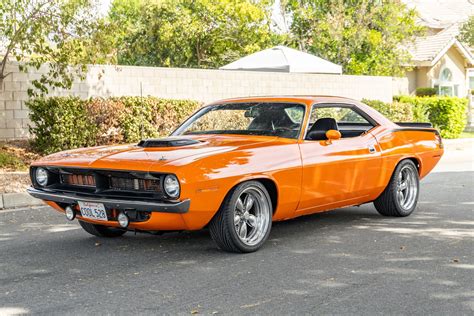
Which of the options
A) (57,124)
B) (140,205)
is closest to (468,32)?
(57,124)

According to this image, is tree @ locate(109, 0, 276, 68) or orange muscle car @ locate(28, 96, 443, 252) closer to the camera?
orange muscle car @ locate(28, 96, 443, 252)

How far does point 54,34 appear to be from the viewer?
14.5 m

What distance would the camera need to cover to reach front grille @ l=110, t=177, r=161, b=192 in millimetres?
6238

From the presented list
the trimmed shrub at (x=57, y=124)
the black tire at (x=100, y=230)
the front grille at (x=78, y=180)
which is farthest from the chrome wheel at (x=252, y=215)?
the trimmed shrub at (x=57, y=124)

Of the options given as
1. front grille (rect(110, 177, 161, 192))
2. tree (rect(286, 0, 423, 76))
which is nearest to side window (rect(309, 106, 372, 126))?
front grille (rect(110, 177, 161, 192))

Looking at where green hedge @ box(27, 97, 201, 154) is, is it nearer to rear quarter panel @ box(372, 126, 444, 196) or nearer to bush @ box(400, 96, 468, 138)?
rear quarter panel @ box(372, 126, 444, 196)

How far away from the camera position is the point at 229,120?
25.9ft

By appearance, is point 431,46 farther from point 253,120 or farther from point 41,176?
point 41,176

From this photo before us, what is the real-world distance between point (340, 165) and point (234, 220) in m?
1.63

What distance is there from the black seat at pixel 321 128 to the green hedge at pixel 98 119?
7.98 meters

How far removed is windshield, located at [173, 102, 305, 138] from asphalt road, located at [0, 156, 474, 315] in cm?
108

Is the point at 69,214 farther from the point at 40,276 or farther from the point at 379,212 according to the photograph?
the point at 379,212

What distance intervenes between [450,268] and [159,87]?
1331 cm

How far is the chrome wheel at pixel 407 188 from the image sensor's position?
28.7 feet
